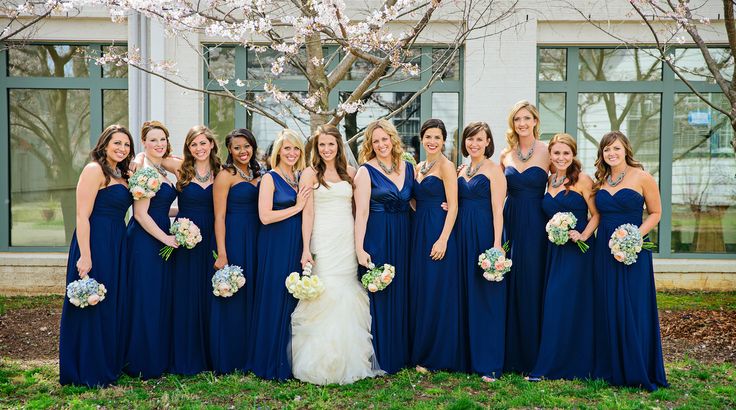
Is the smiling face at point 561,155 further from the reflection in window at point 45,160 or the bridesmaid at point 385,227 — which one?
the reflection in window at point 45,160

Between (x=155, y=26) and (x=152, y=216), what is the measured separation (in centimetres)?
494

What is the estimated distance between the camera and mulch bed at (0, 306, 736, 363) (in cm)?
693

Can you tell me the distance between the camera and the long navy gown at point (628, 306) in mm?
5473

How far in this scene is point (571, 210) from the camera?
5.75 m

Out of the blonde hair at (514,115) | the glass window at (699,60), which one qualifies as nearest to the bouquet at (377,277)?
the blonde hair at (514,115)

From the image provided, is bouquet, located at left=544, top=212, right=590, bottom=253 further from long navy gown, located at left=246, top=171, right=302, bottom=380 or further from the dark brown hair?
long navy gown, located at left=246, top=171, right=302, bottom=380

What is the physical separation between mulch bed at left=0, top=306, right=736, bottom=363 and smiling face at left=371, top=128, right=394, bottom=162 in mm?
3612

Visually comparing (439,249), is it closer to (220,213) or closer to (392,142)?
(392,142)

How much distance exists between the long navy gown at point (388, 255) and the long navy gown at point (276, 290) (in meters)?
0.66

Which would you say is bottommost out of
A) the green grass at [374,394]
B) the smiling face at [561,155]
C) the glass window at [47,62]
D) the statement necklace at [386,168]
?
the green grass at [374,394]

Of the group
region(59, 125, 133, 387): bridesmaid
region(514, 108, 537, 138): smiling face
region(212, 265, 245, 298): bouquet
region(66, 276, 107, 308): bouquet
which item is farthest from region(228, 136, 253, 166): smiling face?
region(514, 108, 537, 138): smiling face

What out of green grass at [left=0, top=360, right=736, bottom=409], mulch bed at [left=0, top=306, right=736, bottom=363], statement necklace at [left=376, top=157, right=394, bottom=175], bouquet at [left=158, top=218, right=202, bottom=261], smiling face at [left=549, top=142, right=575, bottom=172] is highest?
smiling face at [left=549, top=142, right=575, bottom=172]

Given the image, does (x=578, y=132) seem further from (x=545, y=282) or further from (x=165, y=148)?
(x=165, y=148)

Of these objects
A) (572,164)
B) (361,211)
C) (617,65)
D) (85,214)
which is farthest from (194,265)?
(617,65)
